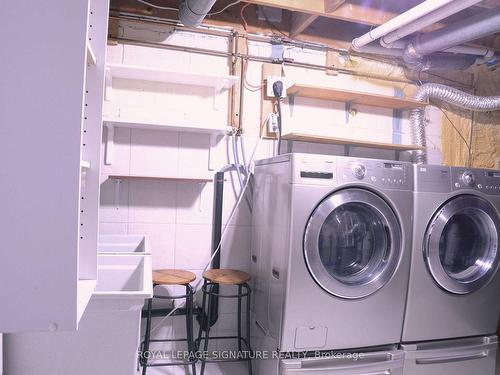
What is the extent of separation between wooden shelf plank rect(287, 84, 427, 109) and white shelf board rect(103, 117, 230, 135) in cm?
65

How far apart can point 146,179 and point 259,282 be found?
0.96 meters

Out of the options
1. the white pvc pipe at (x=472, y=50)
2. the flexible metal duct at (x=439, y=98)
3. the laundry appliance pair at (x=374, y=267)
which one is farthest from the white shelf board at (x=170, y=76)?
the white pvc pipe at (x=472, y=50)

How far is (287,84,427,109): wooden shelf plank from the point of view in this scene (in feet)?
7.66

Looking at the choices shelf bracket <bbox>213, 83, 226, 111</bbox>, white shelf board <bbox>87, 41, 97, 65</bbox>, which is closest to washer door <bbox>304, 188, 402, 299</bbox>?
shelf bracket <bbox>213, 83, 226, 111</bbox>

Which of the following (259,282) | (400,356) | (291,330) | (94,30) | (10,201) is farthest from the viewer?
(259,282)

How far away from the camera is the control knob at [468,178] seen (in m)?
2.01

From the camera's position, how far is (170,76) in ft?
7.04

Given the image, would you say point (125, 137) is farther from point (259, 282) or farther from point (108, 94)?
point (259, 282)

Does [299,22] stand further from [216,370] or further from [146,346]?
[216,370]

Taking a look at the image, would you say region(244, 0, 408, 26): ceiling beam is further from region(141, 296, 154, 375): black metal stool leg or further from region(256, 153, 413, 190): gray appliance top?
region(141, 296, 154, 375): black metal stool leg

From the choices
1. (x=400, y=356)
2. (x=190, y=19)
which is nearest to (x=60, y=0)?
(x=190, y=19)

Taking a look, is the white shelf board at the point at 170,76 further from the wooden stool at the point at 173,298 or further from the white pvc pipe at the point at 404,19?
the wooden stool at the point at 173,298

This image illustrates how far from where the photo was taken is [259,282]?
2146mm

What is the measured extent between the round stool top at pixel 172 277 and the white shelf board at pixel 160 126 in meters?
0.88
